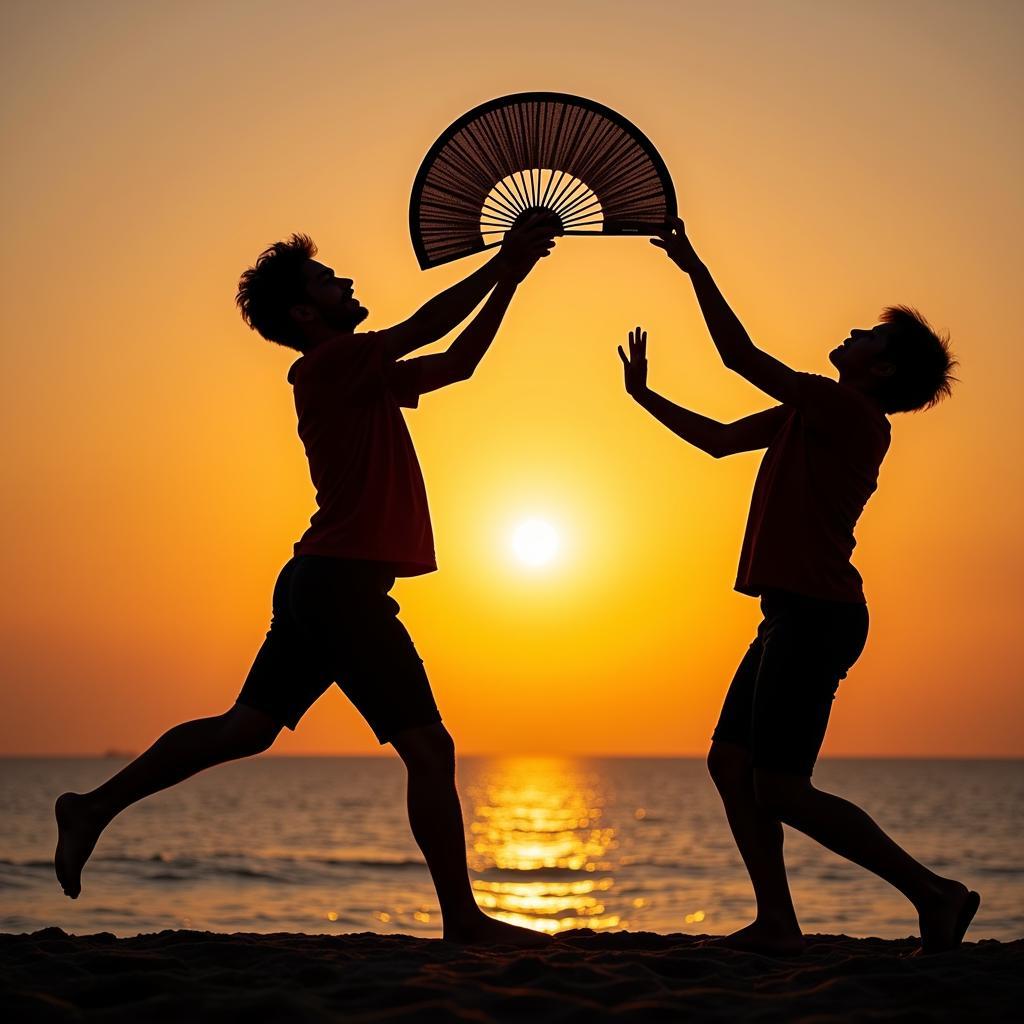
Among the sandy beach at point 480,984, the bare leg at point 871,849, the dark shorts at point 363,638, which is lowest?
the sandy beach at point 480,984

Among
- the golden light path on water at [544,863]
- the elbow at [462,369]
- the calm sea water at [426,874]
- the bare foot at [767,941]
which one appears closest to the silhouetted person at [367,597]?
the elbow at [462,369]

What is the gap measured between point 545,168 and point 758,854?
2.75 meters

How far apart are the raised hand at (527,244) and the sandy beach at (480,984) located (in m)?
2.44

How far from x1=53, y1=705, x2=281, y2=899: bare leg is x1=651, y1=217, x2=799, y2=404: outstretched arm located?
7.05 ft

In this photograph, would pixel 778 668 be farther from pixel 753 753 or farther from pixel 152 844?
pixel 152 844

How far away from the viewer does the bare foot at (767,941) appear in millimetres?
5004

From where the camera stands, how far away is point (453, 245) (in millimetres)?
5527

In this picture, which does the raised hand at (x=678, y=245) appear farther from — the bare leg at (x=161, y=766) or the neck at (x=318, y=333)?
the bare leg at (x=161, y=766)

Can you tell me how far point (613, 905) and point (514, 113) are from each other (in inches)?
709

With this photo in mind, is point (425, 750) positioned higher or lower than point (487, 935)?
higher

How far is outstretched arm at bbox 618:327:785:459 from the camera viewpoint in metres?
5.58

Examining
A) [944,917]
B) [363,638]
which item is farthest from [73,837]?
[944,917]

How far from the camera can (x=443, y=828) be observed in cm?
→ 476

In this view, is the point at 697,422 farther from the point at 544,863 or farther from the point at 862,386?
the point at 544,863
